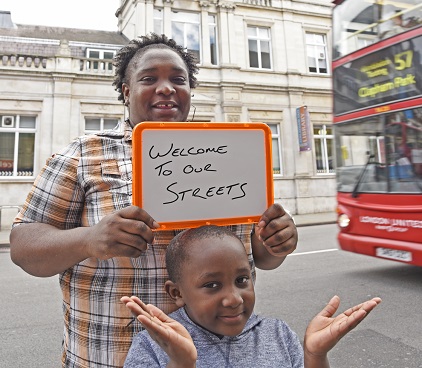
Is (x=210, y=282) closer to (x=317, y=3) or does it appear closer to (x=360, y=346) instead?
(x=360, y=346)

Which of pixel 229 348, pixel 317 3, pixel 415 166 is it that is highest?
pixel 317 3

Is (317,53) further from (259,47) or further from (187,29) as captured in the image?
(187,29)

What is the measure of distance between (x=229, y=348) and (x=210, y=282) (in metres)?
0.22

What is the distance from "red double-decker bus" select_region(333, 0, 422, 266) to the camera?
488 cm

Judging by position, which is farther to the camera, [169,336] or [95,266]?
[95,266]

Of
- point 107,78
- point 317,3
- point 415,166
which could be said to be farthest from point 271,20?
point 415,166

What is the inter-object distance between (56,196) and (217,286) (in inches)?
24.9

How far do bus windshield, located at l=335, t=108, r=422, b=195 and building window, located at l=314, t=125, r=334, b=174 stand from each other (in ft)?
39.3

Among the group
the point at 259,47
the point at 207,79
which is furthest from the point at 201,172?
the point at 259,47

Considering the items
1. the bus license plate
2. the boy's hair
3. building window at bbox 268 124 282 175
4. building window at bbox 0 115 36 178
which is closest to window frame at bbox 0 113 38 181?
building window at bbox 0 115 36 178

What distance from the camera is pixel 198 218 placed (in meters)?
1.18

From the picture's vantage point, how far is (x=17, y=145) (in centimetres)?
1416

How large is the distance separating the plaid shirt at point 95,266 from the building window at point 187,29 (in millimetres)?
16398

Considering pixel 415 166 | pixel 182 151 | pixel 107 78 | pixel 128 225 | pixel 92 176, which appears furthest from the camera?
pixel 107 78
